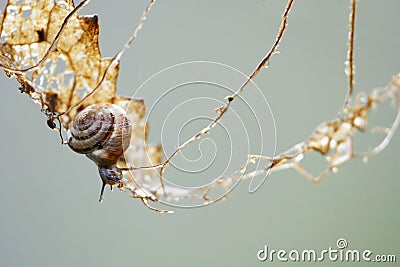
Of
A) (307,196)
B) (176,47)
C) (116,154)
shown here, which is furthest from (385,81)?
(116,154)

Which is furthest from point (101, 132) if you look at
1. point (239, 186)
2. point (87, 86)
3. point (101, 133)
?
point (239, 186)

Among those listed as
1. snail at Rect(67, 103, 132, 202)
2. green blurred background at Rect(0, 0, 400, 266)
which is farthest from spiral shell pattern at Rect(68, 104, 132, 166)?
green blurred background at Rect(0, 0, 400, 266)

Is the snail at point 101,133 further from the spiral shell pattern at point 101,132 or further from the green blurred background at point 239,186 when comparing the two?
the green blurred background at point 239,186

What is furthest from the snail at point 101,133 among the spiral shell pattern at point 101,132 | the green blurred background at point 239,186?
the green blurred background at point 239,186

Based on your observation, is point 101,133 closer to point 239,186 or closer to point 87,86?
point 87,86

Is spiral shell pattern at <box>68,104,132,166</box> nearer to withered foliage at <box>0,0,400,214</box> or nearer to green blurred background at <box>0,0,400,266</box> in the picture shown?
withered foliage at <box>0,0,400,214</box>

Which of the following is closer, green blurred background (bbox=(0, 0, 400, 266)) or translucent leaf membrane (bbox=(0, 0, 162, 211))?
translucent leaf membrane (bbox=(0, 0, 162, 211))

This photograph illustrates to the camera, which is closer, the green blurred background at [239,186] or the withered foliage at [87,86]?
the withered foliage at [87,86]
